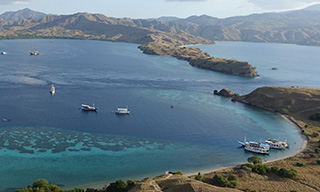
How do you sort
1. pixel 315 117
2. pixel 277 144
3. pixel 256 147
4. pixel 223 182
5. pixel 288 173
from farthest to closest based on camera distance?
pixel 315 117
pixel 277 144
pixel 256 147
pixel 288 173
pixel 223 182

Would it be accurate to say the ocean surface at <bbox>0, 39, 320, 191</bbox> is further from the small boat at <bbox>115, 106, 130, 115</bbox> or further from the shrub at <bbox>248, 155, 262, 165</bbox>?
the shrub at <bbox>248, 155, 262, 165</bbox>

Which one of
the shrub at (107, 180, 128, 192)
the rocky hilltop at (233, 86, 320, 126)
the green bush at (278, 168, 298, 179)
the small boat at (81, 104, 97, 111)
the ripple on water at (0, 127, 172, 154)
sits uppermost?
the rocky hilltop at (233, 86, 320, 126)

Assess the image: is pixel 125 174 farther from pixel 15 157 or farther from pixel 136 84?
pixel 136 84

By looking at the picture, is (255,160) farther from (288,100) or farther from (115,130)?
(288,100)

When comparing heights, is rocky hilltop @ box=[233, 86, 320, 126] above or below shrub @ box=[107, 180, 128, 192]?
above

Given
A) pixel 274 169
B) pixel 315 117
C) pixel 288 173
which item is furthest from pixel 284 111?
pixel 288 173

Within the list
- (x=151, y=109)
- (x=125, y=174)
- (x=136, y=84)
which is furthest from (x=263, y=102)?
(x=125, y=174)

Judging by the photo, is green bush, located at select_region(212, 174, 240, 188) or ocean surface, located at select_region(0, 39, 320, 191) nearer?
green bush, located at select_region(212, 174, 240, 188)

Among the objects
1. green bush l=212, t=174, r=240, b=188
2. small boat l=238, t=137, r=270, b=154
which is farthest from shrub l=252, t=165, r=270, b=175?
small boat l=238, t=137, r=270, b=154
